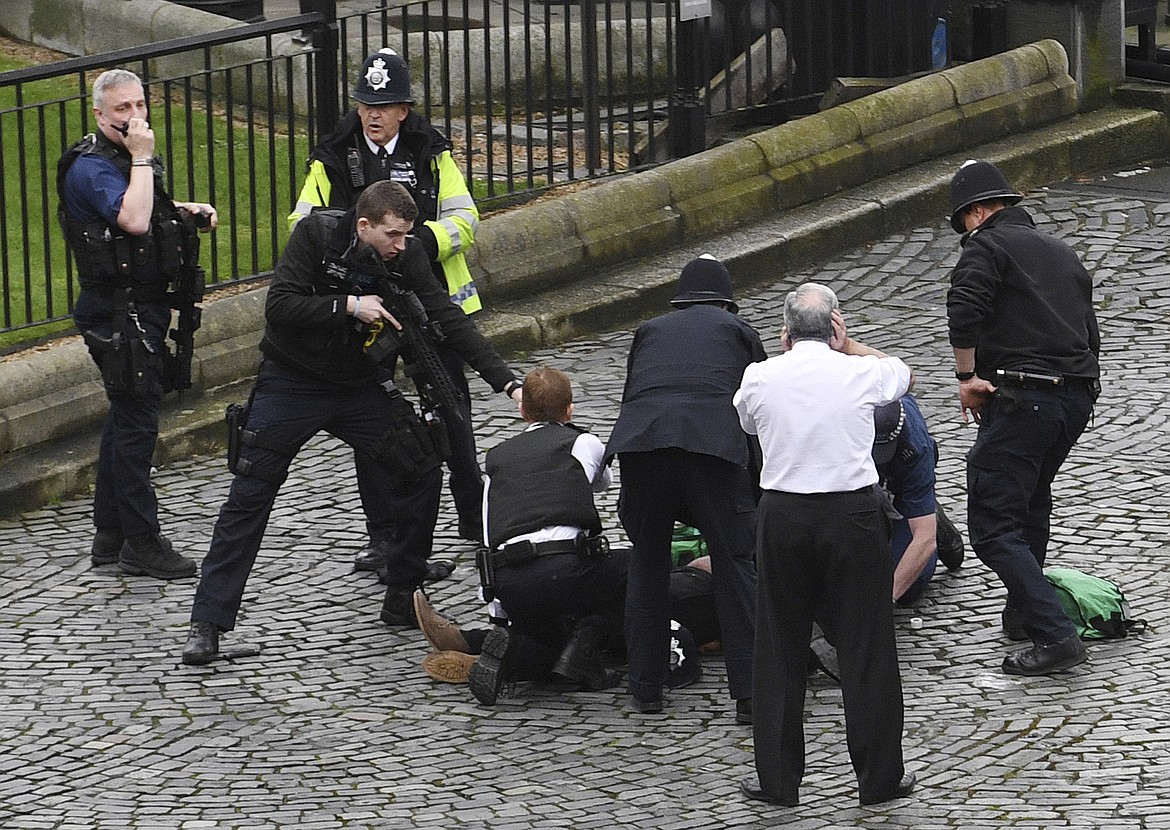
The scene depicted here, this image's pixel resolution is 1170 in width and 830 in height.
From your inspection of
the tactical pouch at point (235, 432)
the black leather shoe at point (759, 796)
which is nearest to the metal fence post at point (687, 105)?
the tactical pouch at point (235, 432)

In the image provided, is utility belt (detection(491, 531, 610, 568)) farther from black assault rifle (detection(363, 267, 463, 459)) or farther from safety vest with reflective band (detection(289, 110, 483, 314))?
safety vest with reflective band (detection(289, 110, 483, 314))

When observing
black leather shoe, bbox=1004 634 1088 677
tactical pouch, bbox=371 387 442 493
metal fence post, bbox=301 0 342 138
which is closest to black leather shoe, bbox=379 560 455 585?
tactical pouch, bbox=371 387 442 493

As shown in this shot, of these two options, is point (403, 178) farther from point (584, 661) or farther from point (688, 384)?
point (584, 661)

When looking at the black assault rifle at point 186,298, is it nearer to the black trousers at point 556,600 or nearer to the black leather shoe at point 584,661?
the black trousers at point 556,600

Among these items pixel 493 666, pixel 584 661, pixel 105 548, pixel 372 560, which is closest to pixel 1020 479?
pixel 584 661

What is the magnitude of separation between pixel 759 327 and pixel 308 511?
3.04 meters

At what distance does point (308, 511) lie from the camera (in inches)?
368

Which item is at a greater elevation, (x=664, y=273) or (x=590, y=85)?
(x=590, y=85)

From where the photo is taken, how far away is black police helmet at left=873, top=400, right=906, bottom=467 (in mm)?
7633

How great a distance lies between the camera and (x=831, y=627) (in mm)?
6660

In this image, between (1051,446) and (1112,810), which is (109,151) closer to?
(1051,446)

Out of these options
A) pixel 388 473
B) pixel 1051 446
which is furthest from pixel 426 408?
pixel 1051 446

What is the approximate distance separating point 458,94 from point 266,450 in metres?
5.11

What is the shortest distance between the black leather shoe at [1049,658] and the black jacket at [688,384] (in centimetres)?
129
